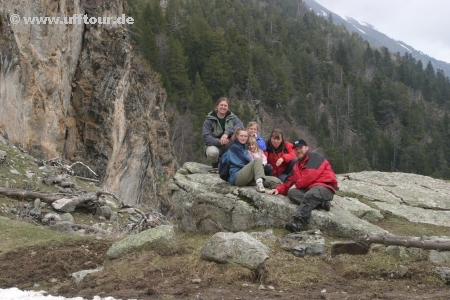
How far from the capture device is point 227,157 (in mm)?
9250

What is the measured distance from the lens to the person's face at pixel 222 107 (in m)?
10.2

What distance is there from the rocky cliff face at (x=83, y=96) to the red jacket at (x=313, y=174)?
44.8ft

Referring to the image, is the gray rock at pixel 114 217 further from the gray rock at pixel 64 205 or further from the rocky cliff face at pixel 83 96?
the rocky cliff face at pixel 83 96

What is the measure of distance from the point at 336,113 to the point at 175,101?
184 ft

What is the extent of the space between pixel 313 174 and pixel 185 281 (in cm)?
339

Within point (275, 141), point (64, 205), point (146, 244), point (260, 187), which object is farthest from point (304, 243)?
point (64, 205)

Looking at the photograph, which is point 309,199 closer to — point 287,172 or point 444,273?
point 287,172

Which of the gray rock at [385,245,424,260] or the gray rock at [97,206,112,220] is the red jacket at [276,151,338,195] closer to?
the gray rock at [385,245,424,260]

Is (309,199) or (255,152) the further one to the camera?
(255,152)

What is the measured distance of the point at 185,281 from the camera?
20.0ft

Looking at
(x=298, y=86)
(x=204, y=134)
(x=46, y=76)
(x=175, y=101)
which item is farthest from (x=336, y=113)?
(x=204, y=134)

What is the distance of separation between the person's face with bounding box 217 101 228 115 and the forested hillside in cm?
4200

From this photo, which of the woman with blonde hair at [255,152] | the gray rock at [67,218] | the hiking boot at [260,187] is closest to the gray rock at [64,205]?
the gray rock at [67,218]

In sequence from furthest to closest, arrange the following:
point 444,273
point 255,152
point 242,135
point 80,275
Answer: point 255,152
point 242,135
point 80,275
point 444,273
